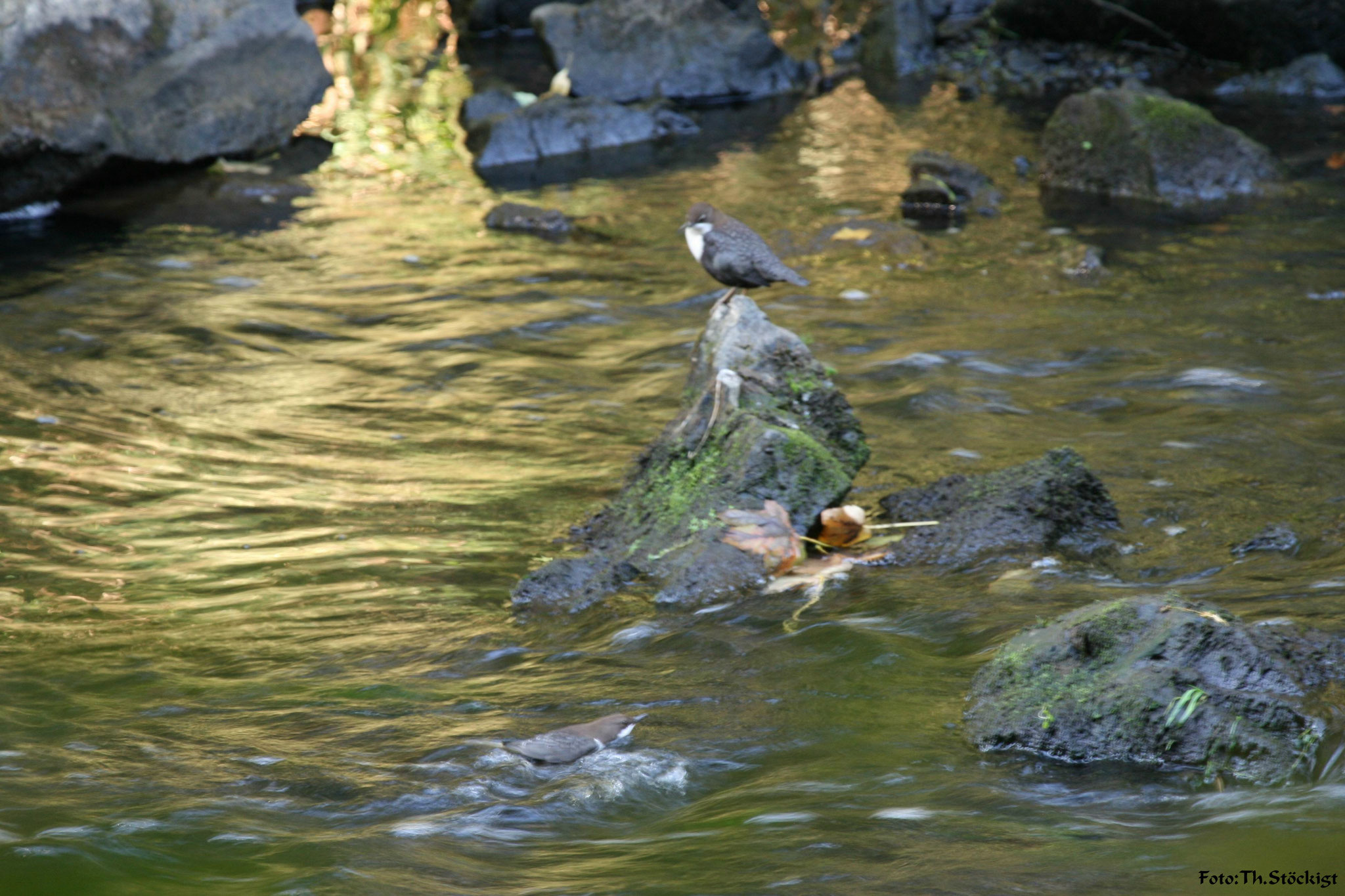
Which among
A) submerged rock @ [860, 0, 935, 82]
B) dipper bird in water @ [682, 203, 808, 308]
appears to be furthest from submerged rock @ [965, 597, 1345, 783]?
submerged rock @ [860, 0, 935, 82]

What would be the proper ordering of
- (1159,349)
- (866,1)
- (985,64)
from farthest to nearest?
1. (866,1)
2. (985,64)
3. (1159,349)

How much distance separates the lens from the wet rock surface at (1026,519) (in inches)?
181

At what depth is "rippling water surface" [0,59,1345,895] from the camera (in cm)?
288

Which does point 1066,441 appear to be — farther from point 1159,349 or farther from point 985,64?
point 985,64

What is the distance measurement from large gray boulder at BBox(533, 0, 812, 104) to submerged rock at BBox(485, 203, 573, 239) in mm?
5434

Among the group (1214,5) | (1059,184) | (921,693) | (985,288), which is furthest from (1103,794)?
(1214,5)

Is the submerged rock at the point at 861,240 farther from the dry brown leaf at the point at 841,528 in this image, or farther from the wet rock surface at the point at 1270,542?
the wet rock surface at the point at 1270,542

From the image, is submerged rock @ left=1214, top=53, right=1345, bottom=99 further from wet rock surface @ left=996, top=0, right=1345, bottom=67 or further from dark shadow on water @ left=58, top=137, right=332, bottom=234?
dark shadow on water @ left=58, top=137, right=332, bottom=234

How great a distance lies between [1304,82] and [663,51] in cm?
867

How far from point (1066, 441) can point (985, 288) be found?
10.7 ft

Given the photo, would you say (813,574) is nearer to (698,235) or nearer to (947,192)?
(698,235)

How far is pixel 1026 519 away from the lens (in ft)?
15.2

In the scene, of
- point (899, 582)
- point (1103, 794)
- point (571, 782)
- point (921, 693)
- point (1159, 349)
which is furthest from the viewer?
point (1159, 349)

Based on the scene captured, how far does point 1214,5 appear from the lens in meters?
15.8
